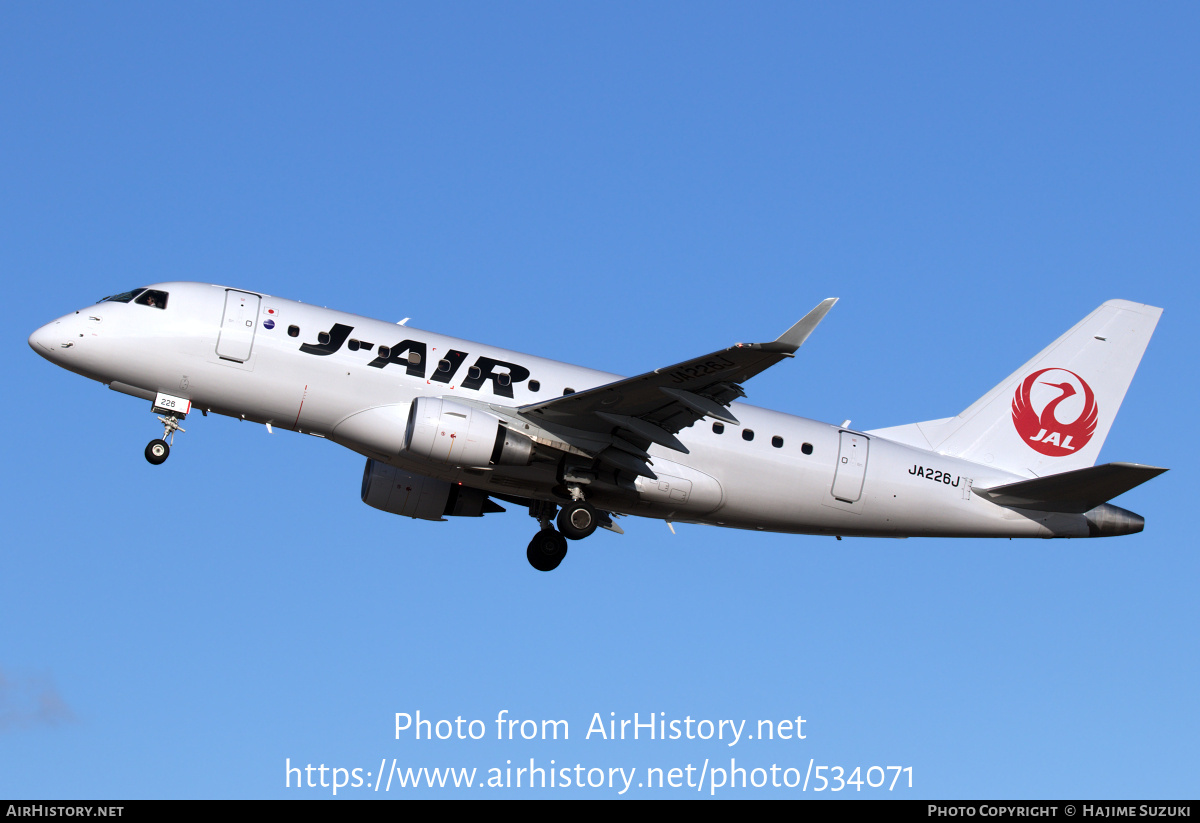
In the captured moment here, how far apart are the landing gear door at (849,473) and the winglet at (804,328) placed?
6515 millimetres

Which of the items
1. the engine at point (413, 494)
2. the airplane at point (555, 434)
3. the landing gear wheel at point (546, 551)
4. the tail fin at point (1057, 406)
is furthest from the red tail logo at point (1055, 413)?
the engine at point (413, 494)

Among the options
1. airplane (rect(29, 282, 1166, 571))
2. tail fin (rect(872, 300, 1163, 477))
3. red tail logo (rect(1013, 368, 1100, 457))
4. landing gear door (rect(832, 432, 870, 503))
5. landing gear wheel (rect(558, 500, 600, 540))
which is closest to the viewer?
airplane (rect(29, 282, 1166, 571))

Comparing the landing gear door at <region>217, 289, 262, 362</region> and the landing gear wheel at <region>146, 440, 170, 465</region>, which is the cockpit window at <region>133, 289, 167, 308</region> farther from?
the landing gear wheel at <region>146, 440, 170, 465</region>

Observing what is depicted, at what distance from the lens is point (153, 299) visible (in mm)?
27531

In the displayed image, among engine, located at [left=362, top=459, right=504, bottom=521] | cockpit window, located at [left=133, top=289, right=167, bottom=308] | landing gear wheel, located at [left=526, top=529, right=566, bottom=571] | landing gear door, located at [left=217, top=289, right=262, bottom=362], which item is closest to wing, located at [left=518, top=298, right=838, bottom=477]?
landing gear wheel, located at [left=526, top=529, right=566, bottom=571]

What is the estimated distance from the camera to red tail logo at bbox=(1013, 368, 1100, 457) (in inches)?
1253

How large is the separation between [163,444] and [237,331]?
3045 mm

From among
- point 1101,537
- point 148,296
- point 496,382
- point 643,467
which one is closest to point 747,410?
point 643,467

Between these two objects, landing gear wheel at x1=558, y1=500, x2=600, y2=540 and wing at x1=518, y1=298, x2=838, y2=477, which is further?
landing gear wheel at x1=558, y1=500, x2=600, y2=540

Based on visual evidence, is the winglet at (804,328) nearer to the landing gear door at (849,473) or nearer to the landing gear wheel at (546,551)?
the landing gear door at (849,473)

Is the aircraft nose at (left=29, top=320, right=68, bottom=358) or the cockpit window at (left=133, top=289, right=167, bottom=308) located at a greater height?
the cockpit window at (left=133, top=289, right=167, bottom=308)

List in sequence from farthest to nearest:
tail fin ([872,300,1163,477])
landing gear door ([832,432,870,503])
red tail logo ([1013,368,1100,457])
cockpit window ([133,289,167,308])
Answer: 1. red tail logo ([1013,368,1100,457])
2. tail fin ([872,300,1163,477])
3. landing gear door ([832,432,870,503])
4. cockpit window ([133,289,167,308])

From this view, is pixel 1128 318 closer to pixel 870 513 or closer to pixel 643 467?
pixel 870 513
